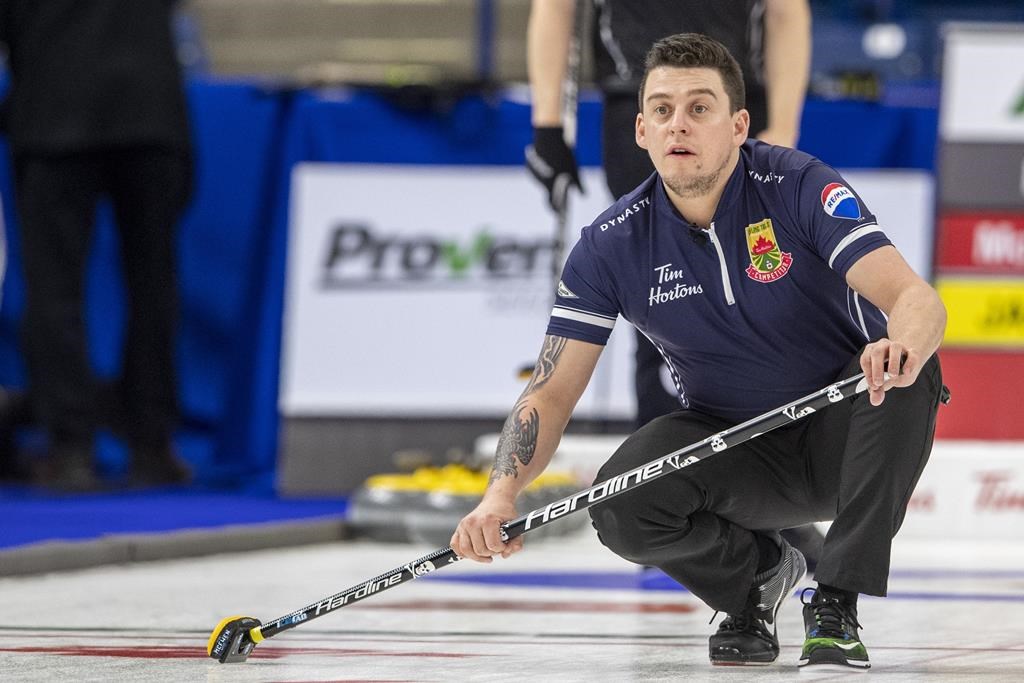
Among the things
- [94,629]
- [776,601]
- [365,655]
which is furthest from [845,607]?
[94,629]

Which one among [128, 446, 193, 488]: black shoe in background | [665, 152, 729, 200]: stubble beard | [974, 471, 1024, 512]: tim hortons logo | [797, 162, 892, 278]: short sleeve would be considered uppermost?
[665, 152, 729, 200]: stubble beard

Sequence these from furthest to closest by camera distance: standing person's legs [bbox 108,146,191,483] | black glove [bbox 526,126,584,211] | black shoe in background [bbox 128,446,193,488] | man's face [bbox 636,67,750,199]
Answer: black shoe in background [bbox 128,446,193,488], standing person's legs [bbox 108,146,191,483], black glove [bbox 526,126,584,211], man's face [bbox 636,67,750,199]

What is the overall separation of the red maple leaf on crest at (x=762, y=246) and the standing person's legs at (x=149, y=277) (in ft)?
12.4

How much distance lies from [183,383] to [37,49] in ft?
5.22

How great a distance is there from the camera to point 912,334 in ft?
9.05

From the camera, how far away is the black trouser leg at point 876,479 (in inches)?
113

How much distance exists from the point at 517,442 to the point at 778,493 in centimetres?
51

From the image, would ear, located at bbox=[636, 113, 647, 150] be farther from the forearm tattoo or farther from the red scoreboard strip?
the red scoreboard strip

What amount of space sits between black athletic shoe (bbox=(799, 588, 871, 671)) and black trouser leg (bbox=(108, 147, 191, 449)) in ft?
13.5

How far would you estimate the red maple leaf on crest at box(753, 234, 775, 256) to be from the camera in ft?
10.2

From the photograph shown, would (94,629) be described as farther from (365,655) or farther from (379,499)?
(379,499)

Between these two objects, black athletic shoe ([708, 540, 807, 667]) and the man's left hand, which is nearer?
the man's left hand

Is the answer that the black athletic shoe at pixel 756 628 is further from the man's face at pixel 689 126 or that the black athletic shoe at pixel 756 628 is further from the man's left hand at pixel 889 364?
the man's face at pixel 689 126

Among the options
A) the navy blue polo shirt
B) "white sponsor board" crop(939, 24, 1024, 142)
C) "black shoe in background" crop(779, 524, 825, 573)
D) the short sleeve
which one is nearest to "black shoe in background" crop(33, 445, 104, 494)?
"white sponsor board" crop(939, 24, 1024, 142)
